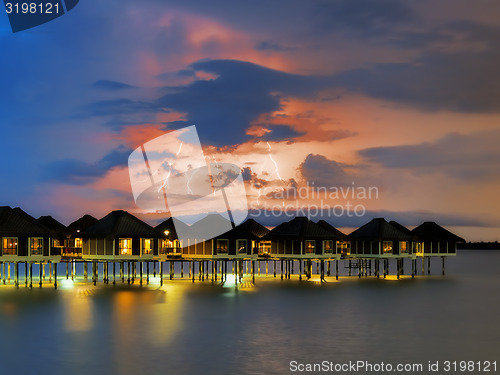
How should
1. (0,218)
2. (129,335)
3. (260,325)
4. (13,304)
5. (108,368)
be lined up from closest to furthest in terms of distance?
(108,368)
(129,335)
(260,325)
(13,304)
(0,218)

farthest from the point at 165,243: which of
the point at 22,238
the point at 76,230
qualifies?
the point at 22,238

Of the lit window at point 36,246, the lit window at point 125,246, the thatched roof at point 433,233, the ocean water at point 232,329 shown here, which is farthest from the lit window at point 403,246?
the lit window at point 36,246

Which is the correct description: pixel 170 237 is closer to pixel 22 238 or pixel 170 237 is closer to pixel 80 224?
pixel 80 224

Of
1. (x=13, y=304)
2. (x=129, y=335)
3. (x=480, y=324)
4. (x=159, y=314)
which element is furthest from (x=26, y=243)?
(x=480, y=324)

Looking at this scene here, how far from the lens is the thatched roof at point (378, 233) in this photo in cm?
7821

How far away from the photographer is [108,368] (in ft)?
101

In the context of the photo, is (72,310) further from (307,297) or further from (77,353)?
(307,297)

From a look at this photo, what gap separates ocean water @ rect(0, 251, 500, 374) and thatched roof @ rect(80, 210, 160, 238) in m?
5.79

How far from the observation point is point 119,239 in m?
65.2

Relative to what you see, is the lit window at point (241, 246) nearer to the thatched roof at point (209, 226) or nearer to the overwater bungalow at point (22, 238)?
the thatched roof at point (209, 226)

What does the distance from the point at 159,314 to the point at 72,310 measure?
7.38 metres

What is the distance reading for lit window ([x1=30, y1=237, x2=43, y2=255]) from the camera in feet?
197

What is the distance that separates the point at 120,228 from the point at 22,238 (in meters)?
9.64

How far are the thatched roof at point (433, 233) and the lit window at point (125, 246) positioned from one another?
141 feet
